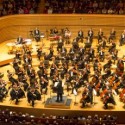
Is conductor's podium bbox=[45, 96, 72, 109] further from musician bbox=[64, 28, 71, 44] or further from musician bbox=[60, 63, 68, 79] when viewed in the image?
musician bbox=[64, 28, 71, 44]

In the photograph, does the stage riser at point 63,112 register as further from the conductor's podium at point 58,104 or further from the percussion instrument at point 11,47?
the percussion instrument at point 11,47

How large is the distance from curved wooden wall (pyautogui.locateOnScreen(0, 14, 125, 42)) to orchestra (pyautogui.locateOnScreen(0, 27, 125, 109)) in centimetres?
315

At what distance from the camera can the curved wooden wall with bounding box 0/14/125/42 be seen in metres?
23.5

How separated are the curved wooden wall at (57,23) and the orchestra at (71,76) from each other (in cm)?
315

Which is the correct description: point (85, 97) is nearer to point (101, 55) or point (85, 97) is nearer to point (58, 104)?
point (58, 104)

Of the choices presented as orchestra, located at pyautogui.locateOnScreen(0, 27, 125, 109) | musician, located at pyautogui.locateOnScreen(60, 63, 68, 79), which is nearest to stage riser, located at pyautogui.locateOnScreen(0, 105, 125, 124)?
orchestra, located at pyautogui.locateOnScreen(0, 27, 125, 109)

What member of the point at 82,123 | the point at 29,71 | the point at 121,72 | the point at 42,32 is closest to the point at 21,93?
the point at 29,71

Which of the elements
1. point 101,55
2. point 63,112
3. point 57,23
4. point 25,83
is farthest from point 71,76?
point 57,23

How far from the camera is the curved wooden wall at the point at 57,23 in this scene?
2350 cm

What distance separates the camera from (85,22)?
78.1 feet

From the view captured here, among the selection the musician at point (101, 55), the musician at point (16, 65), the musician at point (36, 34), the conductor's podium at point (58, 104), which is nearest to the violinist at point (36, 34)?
the musician at point (36, 34)

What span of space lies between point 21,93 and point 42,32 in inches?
333

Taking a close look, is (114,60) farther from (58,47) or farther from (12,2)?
(12,2)

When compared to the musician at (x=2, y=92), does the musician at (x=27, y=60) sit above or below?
above
